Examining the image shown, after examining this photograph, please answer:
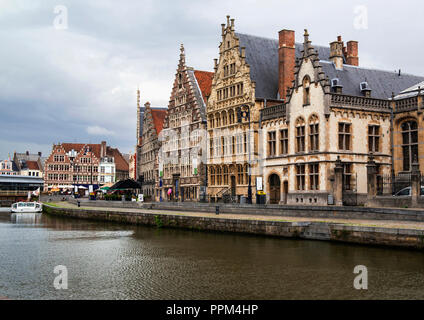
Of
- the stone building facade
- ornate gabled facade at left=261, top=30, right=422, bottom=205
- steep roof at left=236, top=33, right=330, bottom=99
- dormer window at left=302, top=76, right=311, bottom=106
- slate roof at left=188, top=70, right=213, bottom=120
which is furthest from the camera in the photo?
slate roof at left=188, top=70, right=213, bottom=120

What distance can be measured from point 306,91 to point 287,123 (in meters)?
3.45

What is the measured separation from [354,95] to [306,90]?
4277 millimetres

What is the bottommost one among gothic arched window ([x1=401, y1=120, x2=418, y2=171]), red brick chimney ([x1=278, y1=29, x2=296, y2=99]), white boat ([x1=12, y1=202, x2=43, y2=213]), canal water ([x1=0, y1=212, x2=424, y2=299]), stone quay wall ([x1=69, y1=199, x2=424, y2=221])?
canal water ([x1=0, y1=212, x2=424, y2=299])

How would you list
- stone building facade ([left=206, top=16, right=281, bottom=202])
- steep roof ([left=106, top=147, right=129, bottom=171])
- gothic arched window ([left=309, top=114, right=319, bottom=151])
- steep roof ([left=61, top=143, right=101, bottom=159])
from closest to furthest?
gothic arched window ([left=309, top=114, right=319, bottom=151]) → stone building facade ([left=206, top=16, right=281, bottom=202]) → steep roof ([left=61, top=143, right=101, bottom=159]) → steep roof ([left=106, top=147, right=129, bottom=171])

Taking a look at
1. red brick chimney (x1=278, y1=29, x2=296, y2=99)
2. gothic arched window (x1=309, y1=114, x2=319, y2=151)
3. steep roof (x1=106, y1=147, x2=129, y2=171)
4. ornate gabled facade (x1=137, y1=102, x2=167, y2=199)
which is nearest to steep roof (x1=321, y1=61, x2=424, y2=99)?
gothic arched window (x1=309, y1=114, x2=319, y2=151)

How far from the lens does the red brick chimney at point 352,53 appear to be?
50406 mm

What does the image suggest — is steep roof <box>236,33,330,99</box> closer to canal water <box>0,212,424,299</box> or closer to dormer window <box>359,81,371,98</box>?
dormer window <box>359,81,371,98</box>

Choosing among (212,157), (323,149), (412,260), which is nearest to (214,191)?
(212,157)

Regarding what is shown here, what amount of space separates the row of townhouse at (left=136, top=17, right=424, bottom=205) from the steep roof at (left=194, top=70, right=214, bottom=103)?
0.18 m

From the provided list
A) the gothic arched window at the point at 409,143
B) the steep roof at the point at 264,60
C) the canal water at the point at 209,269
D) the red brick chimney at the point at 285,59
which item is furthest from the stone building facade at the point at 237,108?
the canal water at the point at 209,269

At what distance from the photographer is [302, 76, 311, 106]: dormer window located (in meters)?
39.4

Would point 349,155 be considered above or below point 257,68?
below
